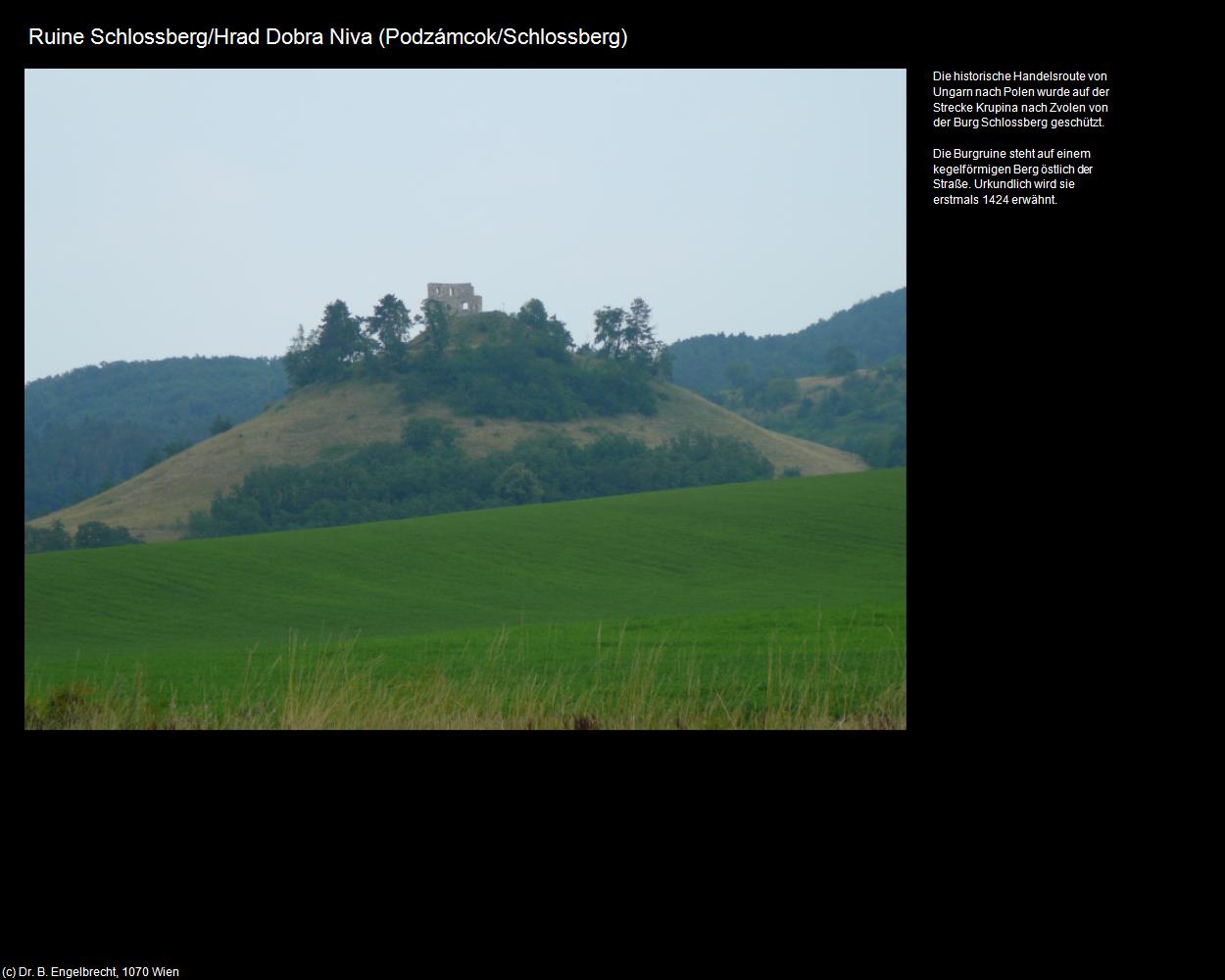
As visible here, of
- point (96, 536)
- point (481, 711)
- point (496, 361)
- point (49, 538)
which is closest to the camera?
point (481, 711)

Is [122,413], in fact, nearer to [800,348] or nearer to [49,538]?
[49,538]

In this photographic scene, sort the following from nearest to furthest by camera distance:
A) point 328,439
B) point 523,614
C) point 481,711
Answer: point 481,711 < point 523,614 < point 328,439

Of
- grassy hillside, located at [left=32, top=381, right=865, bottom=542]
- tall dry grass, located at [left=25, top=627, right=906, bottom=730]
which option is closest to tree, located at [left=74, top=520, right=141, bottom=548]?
grassy hillside, located at [left=32, top=381, right=865, bottom=542]

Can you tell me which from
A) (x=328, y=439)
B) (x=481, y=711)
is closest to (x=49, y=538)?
(x=328, y=439)

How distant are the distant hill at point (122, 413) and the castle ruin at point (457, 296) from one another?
73.1ft

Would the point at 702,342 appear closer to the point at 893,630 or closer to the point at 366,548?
the point at 366,548

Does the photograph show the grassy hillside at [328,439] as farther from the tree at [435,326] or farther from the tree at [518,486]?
the tree at [518,486]

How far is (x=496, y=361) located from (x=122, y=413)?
44.0m

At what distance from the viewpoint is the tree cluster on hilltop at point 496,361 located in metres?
132

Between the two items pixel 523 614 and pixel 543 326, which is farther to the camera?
pixel 543 326

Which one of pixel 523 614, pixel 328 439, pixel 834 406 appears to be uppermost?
pixel 834 406

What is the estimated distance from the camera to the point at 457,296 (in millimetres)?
152375
